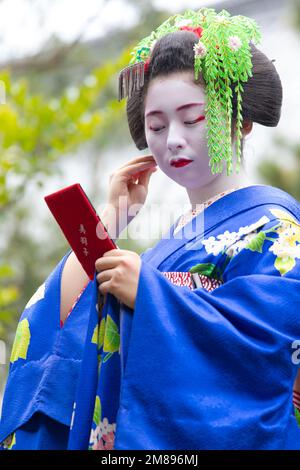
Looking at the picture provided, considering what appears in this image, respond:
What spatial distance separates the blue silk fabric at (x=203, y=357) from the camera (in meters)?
1.51

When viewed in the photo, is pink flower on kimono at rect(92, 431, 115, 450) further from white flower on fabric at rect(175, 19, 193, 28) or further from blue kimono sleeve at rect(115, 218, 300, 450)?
white flower on fabric at rect(175, 19, 193, 28)

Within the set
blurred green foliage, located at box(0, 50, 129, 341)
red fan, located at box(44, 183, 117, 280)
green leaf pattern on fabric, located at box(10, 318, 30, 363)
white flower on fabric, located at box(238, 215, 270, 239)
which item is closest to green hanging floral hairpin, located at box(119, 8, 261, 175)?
white flower on fabric, located at box(238, 215, 270, 239)

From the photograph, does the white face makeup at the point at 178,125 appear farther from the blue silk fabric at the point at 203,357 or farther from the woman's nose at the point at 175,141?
the blue silk fabric at the point at 203,357

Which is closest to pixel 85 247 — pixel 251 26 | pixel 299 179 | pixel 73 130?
pixel 251 26

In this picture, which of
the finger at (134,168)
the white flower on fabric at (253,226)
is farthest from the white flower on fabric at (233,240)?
the finger at (134,168)

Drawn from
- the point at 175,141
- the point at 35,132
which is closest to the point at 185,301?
the point at 175,141

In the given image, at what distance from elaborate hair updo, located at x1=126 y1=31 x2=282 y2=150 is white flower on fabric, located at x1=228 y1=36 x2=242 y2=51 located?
0.06m

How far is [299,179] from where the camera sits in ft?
21.0

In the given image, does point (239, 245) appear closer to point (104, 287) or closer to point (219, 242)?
point (219, 242)

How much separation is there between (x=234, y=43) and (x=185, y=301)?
606 millimetres

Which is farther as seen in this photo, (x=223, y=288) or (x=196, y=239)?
(x=196, y=239)

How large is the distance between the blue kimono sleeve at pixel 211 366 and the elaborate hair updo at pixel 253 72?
0.42 m
